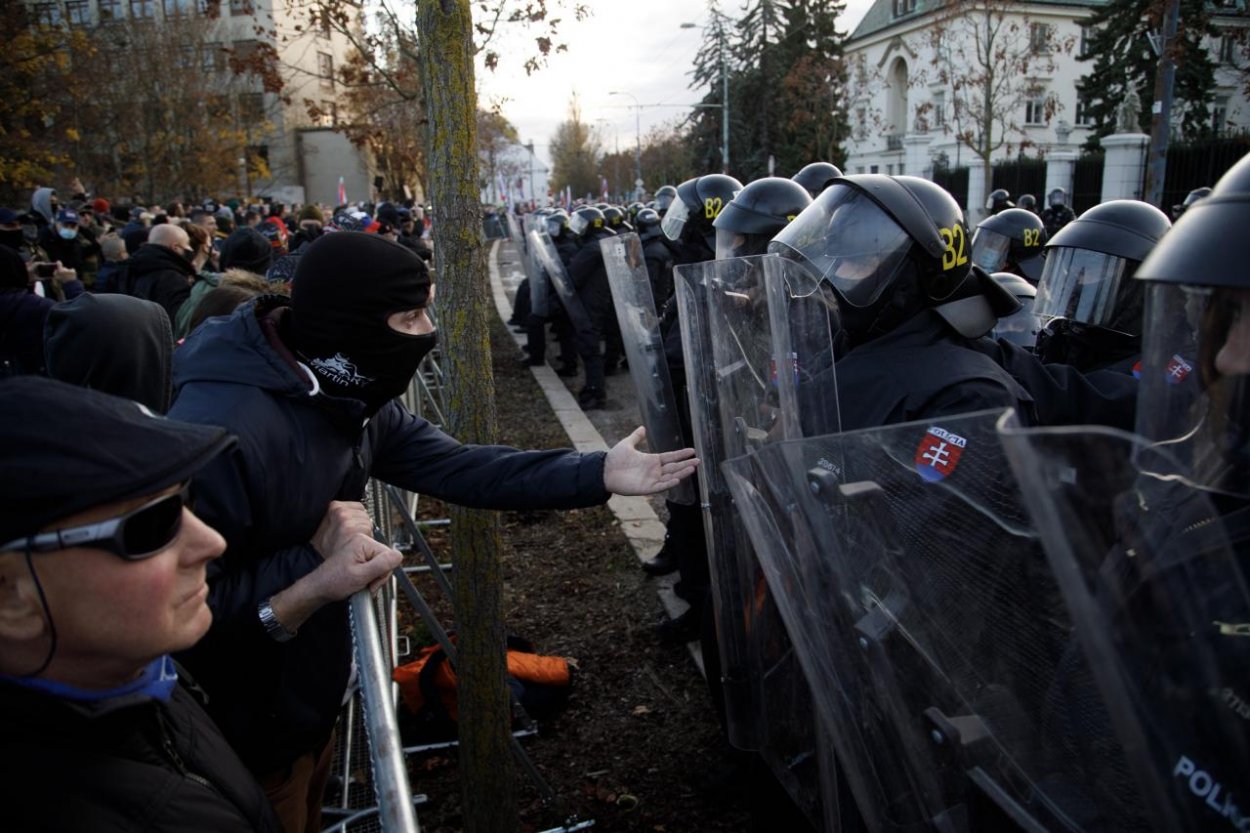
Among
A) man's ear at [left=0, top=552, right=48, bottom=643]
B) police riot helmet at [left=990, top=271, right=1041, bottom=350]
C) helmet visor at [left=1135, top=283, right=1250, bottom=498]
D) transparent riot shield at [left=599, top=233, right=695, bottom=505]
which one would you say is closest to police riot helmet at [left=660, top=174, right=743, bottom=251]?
transparent riot shield at [left=599, top=233, right=695, bottom=505]

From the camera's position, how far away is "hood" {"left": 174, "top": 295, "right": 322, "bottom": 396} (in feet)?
6.49

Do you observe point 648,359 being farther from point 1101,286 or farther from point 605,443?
point 605,443

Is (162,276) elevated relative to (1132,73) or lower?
lower

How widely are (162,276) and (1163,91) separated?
14.9 metres

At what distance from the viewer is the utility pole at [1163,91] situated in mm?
12851

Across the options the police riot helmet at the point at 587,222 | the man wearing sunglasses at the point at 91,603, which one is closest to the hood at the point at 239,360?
the man wearing sunglasses at the point at 91,603

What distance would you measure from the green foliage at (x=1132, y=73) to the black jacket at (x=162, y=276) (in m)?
30.7

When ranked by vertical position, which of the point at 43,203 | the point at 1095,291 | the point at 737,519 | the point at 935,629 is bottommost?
the point at 737,519

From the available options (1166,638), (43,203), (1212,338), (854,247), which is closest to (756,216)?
(854,247)

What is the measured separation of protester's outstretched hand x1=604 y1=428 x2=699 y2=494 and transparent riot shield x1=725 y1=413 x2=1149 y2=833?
724 millimetres

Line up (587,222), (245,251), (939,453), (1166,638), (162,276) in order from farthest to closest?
1. (587,222)
2. (245,251)
3. (162,276)
4. (939,453)
5. (1166,638)

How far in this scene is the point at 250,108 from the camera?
123 ft

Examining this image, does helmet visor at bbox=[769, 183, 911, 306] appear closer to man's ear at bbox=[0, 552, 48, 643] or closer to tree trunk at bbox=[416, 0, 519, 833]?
tree trunk at bbox=[416, 0, 519, 833]

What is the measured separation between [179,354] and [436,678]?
1.96m
